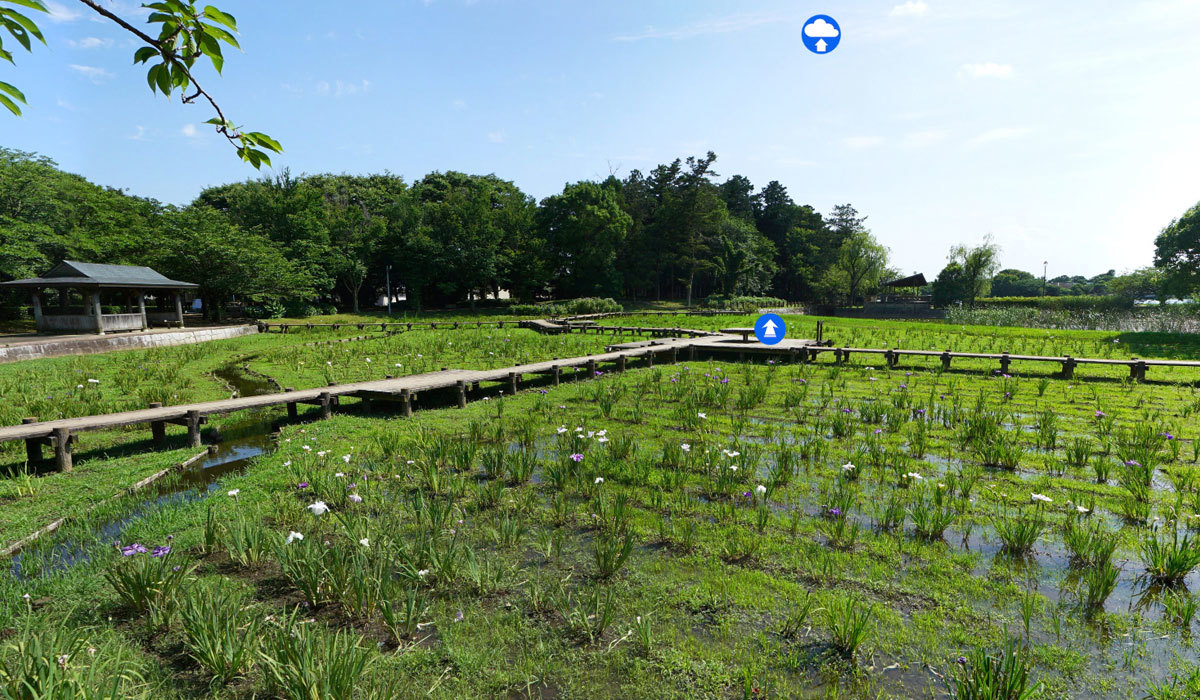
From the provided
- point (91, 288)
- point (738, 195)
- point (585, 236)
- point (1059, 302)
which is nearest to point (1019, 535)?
point (91, 288)

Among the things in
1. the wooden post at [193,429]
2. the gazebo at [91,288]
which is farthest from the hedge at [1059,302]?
the gazebo at [91,288]

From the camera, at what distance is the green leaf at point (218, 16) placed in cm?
188

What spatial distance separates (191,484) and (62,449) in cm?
191

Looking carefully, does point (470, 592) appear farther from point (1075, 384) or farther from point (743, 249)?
point (743, 249)

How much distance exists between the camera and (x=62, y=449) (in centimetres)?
688

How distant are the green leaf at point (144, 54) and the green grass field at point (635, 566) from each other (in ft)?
8.28

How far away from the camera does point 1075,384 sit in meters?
11.9

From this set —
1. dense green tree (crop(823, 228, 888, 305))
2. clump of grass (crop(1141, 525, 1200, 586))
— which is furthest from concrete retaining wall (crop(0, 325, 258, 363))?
dense green tree (crop(823, 228, 888, 305))

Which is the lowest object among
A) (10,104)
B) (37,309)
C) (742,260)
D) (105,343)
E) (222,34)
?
(105,343)

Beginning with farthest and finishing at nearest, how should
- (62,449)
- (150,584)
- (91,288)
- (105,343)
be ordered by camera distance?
(91,288) → (105,343) → (62,449) → (150,584)

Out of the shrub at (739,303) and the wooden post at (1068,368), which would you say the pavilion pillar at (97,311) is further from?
the shrub at (739,303)

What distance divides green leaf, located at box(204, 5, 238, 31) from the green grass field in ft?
8.85

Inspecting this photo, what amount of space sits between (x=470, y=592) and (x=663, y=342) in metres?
14.7

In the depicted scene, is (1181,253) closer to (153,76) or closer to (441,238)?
(153,76)
